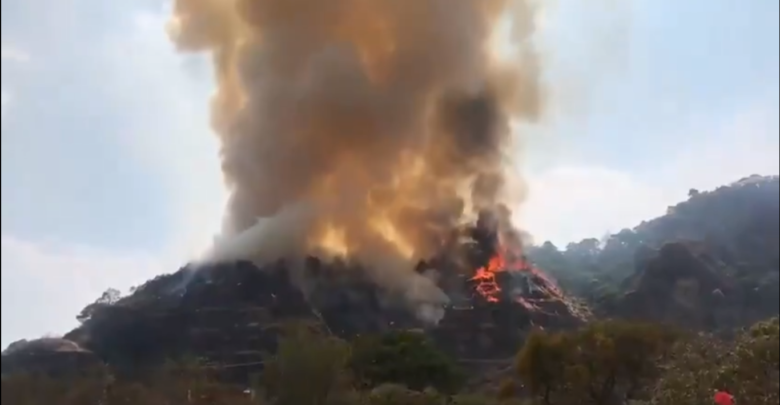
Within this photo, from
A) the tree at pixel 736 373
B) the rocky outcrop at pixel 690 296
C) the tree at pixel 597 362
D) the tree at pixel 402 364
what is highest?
the rocky outcrop at pixel 690 296

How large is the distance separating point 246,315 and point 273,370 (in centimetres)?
2585

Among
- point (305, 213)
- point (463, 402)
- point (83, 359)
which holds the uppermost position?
point (305, 213)

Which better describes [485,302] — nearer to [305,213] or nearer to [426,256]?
[426,256]

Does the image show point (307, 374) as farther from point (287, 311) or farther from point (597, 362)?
point (287, 311)

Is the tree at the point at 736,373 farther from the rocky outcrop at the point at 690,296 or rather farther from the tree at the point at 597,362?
the rocky outcrop at the point at 690,296

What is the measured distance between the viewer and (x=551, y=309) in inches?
2468

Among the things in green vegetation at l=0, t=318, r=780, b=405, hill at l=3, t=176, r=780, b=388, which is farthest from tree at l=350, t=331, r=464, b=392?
green vegetation at l=0, t=318, r=780, b=405

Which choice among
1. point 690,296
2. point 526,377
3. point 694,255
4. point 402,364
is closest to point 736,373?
point 526,377

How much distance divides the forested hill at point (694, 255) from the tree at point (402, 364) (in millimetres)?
31620

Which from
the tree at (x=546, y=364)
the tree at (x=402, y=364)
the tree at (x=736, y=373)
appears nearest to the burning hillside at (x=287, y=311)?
the tree at (x=402, y=364)

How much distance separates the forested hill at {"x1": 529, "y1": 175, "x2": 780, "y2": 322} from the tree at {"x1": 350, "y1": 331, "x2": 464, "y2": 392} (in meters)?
31.6

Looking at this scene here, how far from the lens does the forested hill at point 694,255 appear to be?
71.9 m

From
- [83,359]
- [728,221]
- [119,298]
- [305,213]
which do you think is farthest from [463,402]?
[728,221]

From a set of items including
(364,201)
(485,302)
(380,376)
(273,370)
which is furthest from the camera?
(364,201)
